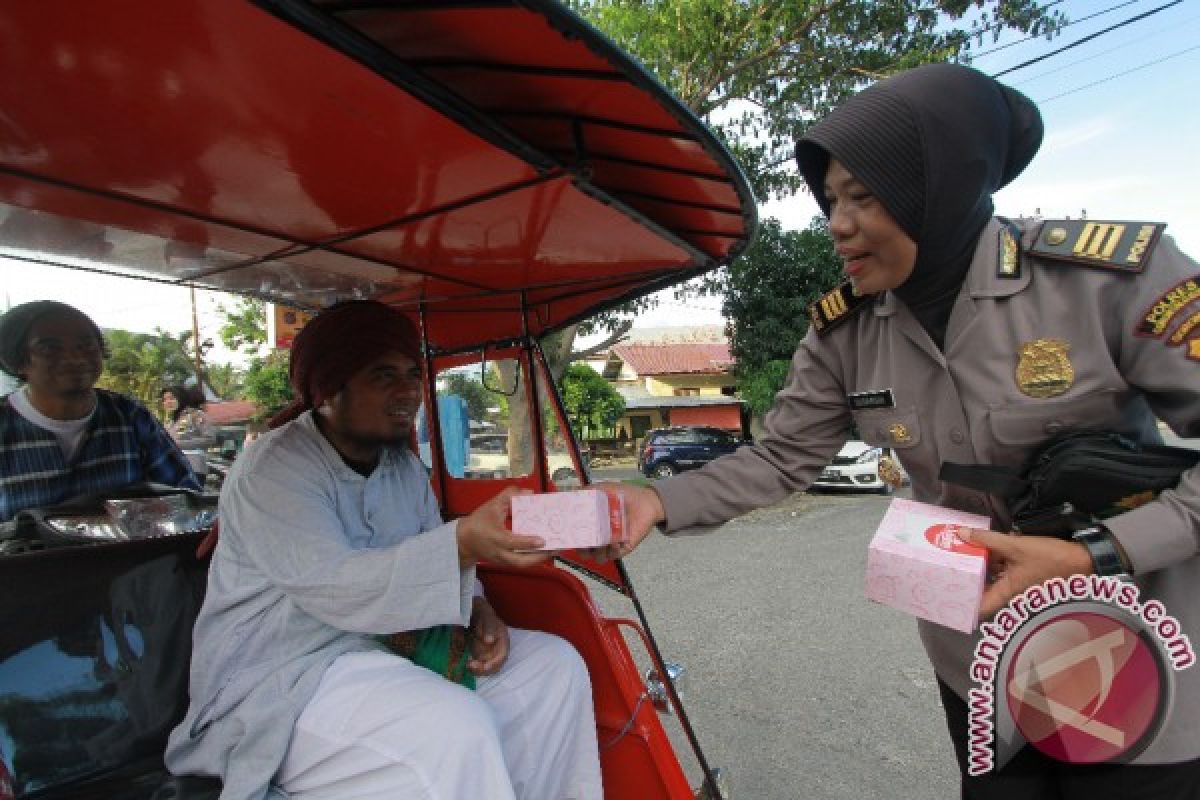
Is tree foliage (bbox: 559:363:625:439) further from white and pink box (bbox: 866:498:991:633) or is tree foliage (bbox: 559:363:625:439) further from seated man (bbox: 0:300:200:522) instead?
white and pink box (bbox: 866:498:991:633)

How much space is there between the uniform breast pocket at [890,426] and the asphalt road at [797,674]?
1.88 meters

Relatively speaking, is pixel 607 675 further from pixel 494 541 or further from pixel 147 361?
pixel 147 361

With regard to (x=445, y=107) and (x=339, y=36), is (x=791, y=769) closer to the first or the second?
(x=445, y=107)

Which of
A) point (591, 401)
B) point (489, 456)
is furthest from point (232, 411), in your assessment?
point (489, 456)

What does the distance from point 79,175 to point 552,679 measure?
1.70m

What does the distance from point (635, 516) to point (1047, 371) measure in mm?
869

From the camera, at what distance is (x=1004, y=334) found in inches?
49.3

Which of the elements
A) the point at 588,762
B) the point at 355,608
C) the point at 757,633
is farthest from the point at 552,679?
the point at 757,633

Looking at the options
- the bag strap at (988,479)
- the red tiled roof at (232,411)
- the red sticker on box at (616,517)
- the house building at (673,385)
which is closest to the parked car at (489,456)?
the red sticker on box at (616,517)

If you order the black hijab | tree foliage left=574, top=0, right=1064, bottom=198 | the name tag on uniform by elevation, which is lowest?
the name tag on uniform

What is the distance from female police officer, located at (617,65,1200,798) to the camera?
107 centimetres

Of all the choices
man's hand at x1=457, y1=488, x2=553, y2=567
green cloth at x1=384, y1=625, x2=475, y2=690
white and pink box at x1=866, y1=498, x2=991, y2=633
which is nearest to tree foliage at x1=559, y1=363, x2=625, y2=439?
green cloth at x1=384, y1=625, x2=475, y2=690

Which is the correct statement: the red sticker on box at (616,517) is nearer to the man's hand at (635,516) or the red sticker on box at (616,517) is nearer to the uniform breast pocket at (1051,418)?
the man's hand at (635,516)

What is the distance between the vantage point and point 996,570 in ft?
3.68
